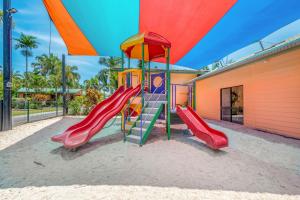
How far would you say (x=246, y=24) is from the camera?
5324 millimetres

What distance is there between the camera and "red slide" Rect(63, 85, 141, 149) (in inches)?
169

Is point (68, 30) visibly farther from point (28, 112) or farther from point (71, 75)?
point (71, 75)

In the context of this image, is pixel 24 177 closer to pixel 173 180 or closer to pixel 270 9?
pixel 173 180

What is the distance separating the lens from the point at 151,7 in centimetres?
496

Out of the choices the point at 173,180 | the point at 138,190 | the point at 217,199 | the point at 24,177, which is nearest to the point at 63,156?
the point at 24,177

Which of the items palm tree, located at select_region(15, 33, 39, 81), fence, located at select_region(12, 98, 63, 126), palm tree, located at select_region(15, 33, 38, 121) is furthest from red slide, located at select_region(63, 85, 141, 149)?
palm tree, located at select_region(15, 33, 39, 81)

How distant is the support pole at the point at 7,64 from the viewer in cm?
738

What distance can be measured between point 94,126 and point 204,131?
10.7ft

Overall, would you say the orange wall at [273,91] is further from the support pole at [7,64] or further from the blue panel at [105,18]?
the support pole at [7,64]

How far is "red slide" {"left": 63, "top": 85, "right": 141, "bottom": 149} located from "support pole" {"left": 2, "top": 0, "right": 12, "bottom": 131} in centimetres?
506

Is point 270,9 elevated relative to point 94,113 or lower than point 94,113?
elevated

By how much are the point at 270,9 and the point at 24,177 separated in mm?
6917

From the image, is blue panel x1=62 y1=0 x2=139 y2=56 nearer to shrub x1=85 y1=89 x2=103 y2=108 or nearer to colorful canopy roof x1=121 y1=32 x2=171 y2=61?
colorful canopy roof x1=121 y1=32 x2=171 y2=61

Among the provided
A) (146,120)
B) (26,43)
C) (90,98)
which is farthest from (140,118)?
(26,43)
